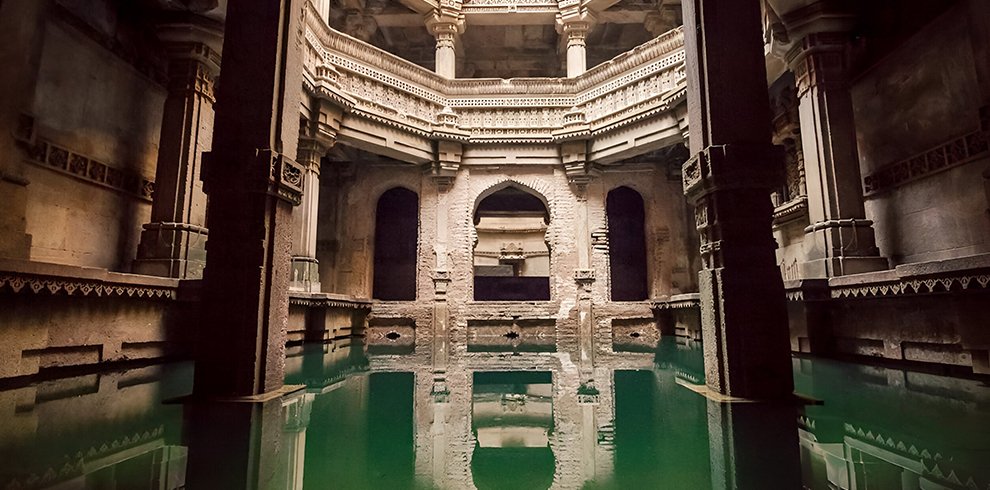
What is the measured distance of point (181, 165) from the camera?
7293 mm

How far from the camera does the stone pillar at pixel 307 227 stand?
1026 centimetres

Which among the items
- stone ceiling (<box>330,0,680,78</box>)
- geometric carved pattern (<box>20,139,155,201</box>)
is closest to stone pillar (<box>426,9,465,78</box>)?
stone ceiling (<box>330,0,680,78</box>)

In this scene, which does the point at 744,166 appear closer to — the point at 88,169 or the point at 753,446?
the point at 753,446

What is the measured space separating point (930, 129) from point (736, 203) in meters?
5.48

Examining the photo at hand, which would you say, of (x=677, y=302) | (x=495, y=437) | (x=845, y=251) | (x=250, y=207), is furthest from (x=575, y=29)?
(x=495, y=437)

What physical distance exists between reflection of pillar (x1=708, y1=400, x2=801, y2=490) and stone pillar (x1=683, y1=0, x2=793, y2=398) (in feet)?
1.12

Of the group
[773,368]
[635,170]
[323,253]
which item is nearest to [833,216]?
[773,368]

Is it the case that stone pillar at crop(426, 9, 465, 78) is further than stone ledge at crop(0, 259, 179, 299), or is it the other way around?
stone pillar at crop(426, 9, 465, 78)

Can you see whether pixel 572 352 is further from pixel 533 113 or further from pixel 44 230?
pixel 44 230

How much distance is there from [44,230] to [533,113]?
1058 cm

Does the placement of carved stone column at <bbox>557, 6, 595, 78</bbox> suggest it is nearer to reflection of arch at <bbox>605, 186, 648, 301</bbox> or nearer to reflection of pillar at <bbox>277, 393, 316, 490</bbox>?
reflection of arch at <bbox>605, 186, 648, 301</bbox>

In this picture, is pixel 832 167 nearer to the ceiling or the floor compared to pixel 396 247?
nearer to the floor

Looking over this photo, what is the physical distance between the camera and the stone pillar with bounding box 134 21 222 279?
709cm

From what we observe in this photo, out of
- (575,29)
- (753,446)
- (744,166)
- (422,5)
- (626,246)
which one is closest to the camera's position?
(753,446)
